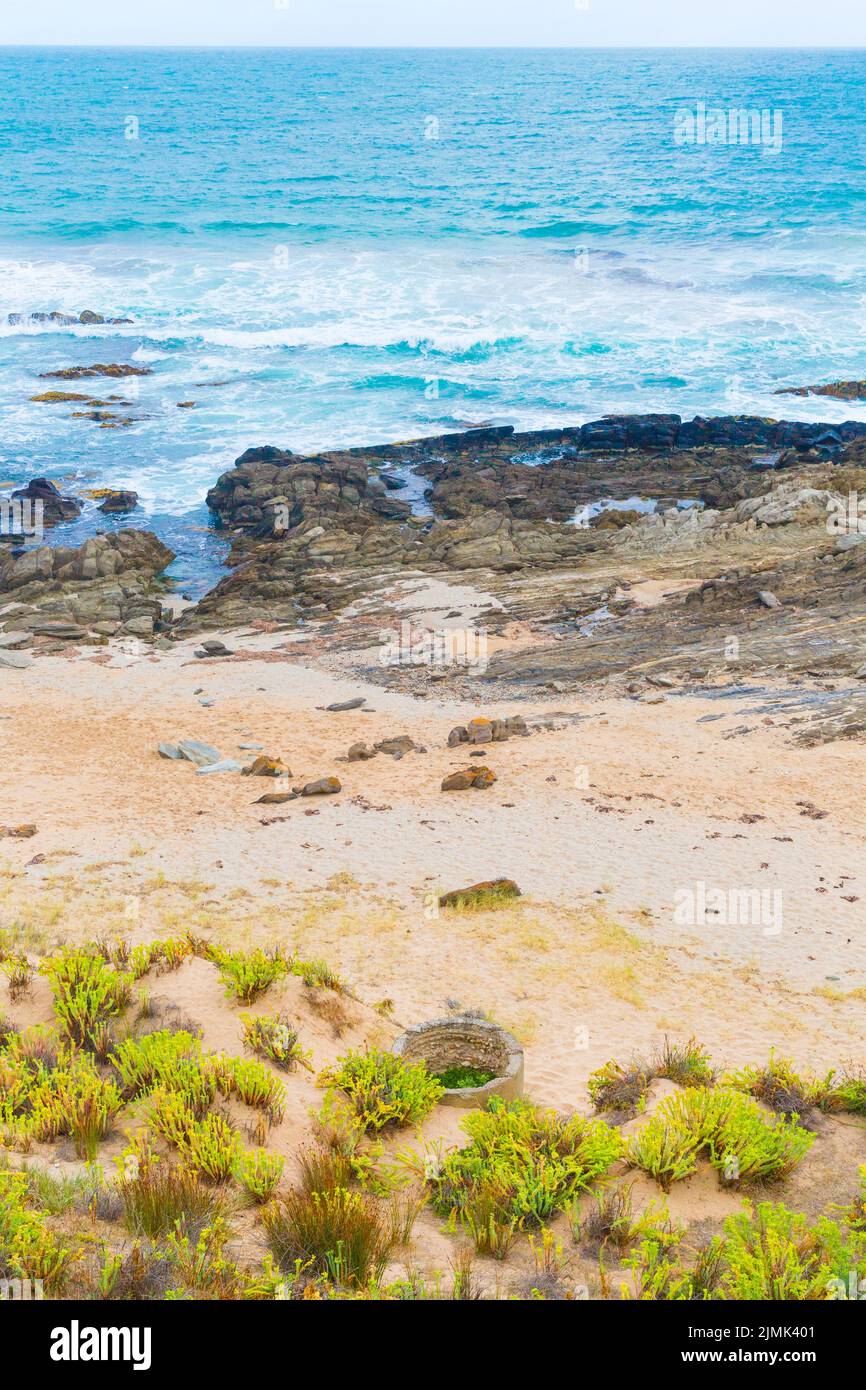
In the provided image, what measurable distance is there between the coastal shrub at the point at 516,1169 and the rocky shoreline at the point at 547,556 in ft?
39.8

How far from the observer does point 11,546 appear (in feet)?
95.9

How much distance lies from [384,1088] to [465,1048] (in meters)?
1.32

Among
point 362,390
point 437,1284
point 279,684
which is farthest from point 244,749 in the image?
point 362,390

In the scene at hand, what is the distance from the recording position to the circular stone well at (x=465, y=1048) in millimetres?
8203

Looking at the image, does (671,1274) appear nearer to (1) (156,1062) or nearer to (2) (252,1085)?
(2) (252,1085)

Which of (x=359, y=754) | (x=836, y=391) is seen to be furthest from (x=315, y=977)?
(x=836, y=391)

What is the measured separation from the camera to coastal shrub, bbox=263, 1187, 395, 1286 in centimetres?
543

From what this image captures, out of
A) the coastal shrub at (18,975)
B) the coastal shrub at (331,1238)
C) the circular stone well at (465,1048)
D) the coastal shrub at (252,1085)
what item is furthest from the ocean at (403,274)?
the coastal shrub at (331,1238)

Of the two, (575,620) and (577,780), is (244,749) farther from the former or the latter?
(575,620)

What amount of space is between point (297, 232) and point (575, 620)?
189 feet

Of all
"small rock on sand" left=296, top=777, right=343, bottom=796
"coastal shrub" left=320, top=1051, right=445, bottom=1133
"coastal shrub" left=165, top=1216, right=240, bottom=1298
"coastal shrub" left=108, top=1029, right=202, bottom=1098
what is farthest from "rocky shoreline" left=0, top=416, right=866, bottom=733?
"coastal shrub" left=165, top=1216, right=240, bottom=1298
